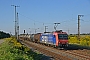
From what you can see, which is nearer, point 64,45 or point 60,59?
point 60,59

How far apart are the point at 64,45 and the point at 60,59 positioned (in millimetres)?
13972

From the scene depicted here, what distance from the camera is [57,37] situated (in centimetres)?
3975

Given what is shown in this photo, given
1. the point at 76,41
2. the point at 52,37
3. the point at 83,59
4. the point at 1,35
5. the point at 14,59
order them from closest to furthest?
the point at 14,59, the point at 83,59, the point at 52,37, the point at 76,41, the point at 1,35

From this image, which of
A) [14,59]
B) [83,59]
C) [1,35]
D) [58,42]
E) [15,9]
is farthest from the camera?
[1,35]

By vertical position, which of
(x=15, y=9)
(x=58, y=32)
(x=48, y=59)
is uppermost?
(x=15, y=9)

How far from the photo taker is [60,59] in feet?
84.2

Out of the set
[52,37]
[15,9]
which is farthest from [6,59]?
[15,9]

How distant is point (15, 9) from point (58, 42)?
3142 centimetres

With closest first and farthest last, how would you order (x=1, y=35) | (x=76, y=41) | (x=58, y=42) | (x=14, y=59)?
1. (x=14, y=59)
2. (x=58, y=42)
3. (x=76, y=41)
4. (x=1, y=35)

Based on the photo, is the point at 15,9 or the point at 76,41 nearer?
the point at 76,41

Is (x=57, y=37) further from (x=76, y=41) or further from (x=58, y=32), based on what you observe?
(x=76, y=41)

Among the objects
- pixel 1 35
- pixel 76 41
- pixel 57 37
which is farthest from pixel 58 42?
pixel 1 35

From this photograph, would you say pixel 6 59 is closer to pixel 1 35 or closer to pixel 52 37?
pixel 52 37

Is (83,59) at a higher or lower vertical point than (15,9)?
lower
